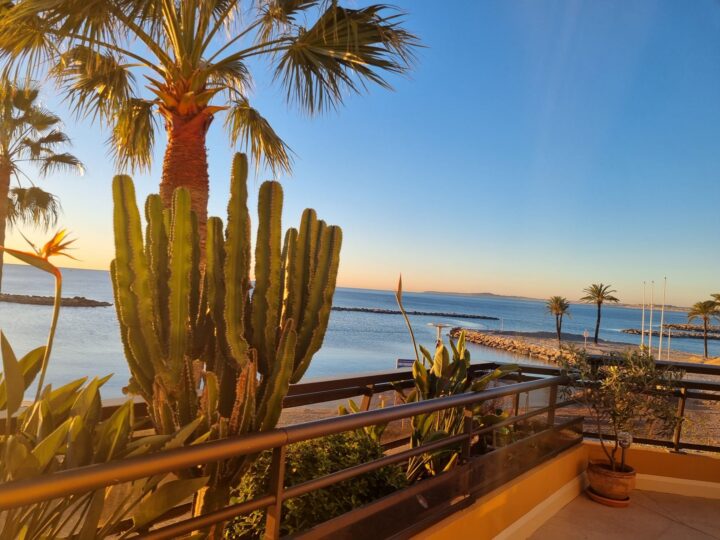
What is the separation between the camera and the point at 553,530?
10.5 feet

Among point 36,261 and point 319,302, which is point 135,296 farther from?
point 319,302

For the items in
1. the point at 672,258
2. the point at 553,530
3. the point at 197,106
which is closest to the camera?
the point at 553,530

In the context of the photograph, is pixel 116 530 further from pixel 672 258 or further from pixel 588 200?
pixel 672 258

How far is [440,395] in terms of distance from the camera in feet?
10.9

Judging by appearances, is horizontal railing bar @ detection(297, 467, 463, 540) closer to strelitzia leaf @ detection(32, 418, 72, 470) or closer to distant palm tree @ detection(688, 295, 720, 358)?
strelitzia leaf @ detection(32, 418, 72, 470)

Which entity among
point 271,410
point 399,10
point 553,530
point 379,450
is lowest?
point 553,530

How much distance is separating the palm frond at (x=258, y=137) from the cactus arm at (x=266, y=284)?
3621mm

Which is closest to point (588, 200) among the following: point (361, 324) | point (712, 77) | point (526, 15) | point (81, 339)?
point (712, 77)

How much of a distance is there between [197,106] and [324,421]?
3502mm

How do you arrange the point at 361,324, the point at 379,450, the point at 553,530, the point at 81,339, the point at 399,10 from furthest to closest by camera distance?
the point at 361,324 → the point at 81,339 → the point at 399,10 → the point at 553,530 → the point at 379,450

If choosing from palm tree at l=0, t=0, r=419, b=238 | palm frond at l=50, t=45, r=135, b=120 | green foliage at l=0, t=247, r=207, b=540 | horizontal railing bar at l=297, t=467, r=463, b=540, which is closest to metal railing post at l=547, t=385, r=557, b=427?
horizontal railing bar at l=297, t=467, r=463, b=540

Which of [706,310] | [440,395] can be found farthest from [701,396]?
[706,310]

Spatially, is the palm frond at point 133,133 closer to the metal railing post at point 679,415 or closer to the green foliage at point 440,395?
the green foliage at point 440,395

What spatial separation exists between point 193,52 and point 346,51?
1241 mm
